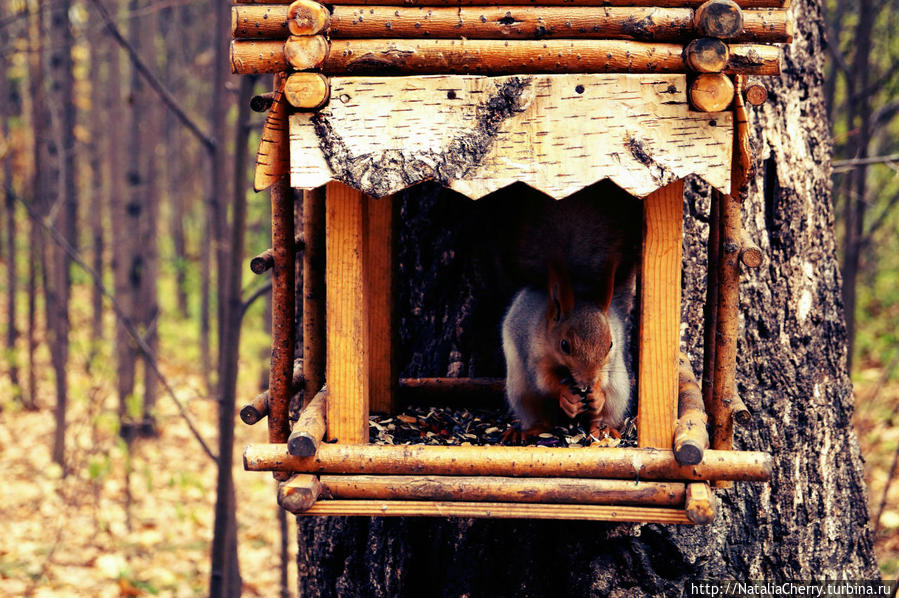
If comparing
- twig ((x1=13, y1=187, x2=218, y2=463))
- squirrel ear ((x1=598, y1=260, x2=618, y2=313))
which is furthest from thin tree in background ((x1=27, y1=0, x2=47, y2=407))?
squirrel ear ((x1=598, y1=260, x2=618, y2=313))

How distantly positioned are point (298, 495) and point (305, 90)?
0.84 metres

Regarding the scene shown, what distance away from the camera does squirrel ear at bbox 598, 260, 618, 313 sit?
237 centimetres

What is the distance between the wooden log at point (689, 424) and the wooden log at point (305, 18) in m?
1.17

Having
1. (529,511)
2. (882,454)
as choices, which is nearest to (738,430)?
(529,511)

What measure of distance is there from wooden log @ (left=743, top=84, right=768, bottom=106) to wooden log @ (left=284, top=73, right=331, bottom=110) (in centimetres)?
90

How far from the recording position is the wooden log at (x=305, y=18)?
6.00 feet

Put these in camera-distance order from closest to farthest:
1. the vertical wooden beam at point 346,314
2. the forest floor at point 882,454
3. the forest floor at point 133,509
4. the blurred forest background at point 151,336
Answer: the vertical wooden beam at point 346,314 < the blurred forest background at point 151,336 < the forest floor at point 882,454 < the forest floor at point 133,509

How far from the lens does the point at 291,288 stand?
2344mm

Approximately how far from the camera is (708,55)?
1.80 m

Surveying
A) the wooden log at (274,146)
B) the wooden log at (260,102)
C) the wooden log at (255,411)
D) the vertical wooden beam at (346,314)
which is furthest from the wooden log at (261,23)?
the wooden log at (255,411)

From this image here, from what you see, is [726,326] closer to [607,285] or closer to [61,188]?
[607,285]

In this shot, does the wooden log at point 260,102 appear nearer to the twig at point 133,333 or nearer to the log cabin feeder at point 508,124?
the log cabin feeder at point 508,124

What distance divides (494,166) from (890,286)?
31.0ft

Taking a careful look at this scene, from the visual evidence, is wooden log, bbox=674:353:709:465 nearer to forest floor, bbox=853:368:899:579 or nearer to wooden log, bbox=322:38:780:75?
wooden log, bbox=322:38:780:75
